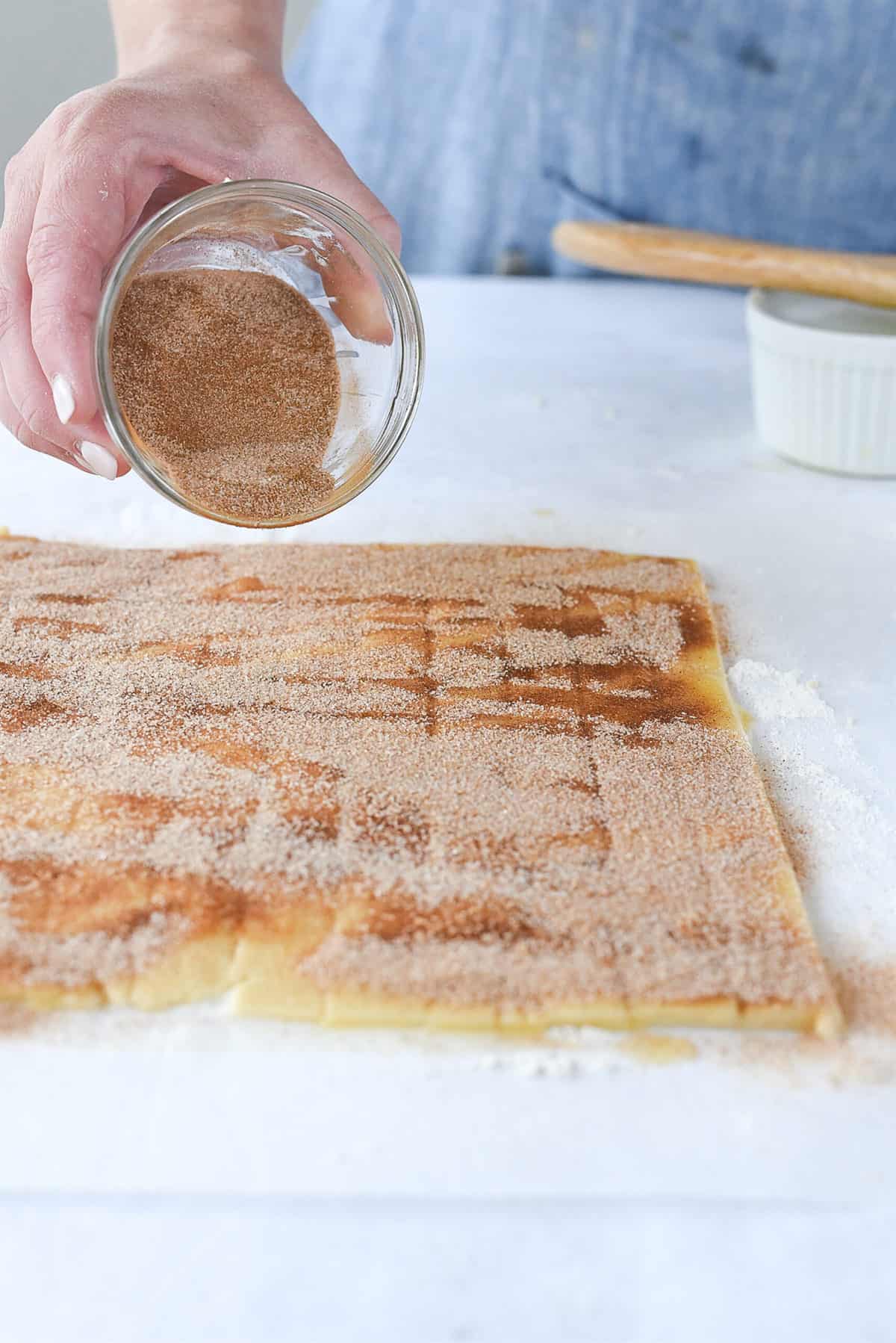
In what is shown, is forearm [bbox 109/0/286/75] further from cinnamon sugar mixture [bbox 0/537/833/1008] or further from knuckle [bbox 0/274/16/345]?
cinnamon sugar mixture [bbox 0/537/833/1008]

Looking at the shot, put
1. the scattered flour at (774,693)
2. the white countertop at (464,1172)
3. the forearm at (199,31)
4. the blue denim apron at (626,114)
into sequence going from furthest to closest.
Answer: the blue denim apron at (626,114) < the forearm at (199,31) < the scattered flour at (774,693) < the white countertop at (464,1172)

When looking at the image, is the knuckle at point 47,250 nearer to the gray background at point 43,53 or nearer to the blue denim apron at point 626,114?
the blue denim apron at point 626,114

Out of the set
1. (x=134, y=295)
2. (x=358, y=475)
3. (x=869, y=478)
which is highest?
(x=134, y=295)

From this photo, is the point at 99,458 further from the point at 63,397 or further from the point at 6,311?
the point at 6,311

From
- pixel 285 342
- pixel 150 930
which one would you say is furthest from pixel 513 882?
pixel 285 342

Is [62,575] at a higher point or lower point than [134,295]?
lower

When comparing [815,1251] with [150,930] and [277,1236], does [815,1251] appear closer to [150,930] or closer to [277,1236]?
[277,1236]

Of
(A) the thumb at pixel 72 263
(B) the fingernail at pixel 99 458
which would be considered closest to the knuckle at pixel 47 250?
(A) the thumb at pixel 72 263
